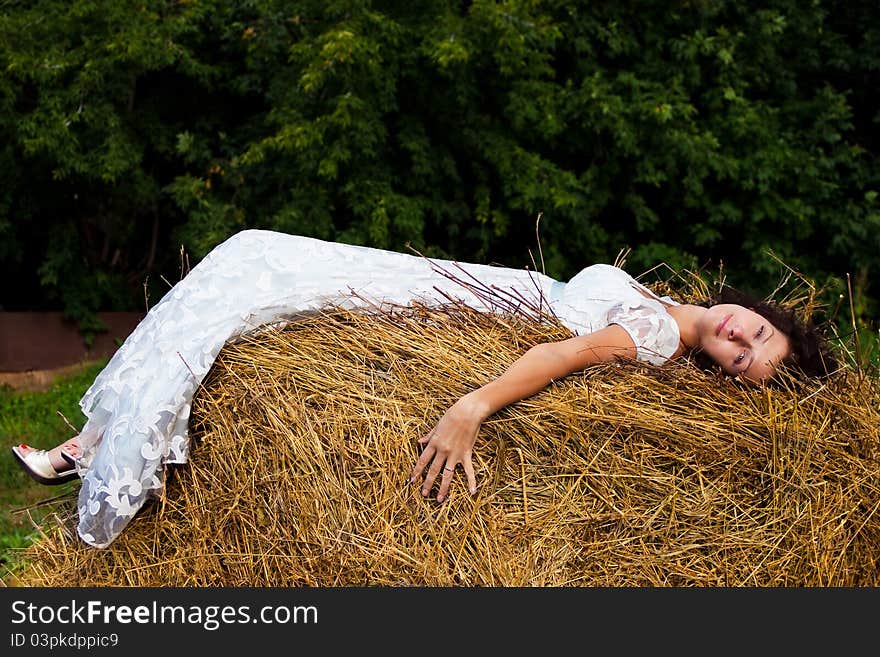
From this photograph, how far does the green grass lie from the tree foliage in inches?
40.2

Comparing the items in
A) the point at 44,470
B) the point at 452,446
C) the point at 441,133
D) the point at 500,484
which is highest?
the point at 452,446

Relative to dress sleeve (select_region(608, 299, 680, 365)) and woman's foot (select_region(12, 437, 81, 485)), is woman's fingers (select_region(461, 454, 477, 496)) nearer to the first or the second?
dress sleeve (select_region(608, 299, 680, 365))

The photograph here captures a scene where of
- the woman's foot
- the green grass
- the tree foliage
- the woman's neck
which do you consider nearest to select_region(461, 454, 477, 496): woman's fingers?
the woman's neck

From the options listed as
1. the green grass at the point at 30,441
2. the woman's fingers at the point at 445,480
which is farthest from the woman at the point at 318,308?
the green grass at the point at 30,441

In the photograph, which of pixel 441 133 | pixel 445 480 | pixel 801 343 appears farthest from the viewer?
pixel 441 133

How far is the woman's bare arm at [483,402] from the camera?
2.67 meters

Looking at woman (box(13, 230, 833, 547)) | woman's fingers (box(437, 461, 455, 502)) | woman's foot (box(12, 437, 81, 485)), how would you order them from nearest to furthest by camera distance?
woman's fingers (box(437, 461, 455, 502)) < woman (box(13, 230, 833, 547)) < woman's foot (box(12, 437, 81, 485))

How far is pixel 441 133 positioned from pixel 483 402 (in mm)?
5055

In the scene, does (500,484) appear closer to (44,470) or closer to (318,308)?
(318,308)

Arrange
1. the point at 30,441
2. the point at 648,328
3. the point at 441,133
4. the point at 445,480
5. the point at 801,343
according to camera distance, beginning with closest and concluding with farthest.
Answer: the point at 445,480 → the point at 648,328 → the point at 801,343 → the point at 30,441 → the point at 441,133

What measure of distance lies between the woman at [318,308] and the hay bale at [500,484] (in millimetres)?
70

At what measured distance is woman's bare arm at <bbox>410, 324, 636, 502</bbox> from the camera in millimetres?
2668

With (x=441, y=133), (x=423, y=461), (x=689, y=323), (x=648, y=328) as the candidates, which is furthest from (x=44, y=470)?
(x=441, y=133)

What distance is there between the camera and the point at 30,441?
5859 millimetres
